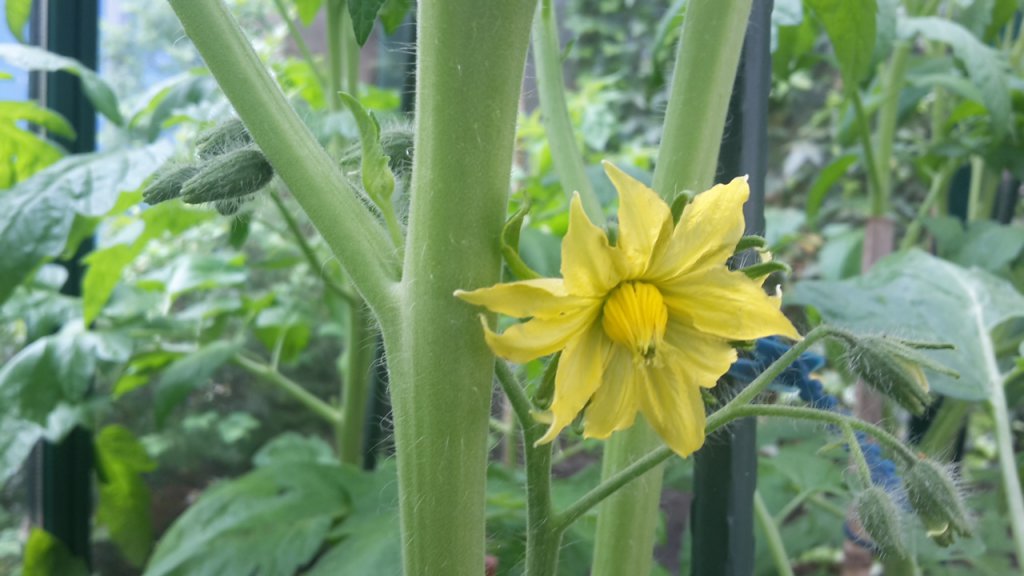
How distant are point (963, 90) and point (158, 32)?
1.46 meters

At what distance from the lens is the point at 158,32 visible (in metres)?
1.77

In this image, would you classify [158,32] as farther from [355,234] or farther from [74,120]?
[355,234]

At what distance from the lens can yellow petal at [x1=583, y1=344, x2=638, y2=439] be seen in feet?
1.11

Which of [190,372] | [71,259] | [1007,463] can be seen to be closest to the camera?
[1007,463]

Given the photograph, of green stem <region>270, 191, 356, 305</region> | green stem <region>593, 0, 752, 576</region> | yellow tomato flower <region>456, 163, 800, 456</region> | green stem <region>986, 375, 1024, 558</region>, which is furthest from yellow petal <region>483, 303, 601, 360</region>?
green stem <region>270, 191, 356, 305</region>

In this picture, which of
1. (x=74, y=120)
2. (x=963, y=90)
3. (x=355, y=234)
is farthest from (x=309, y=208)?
(x=74, y=120)

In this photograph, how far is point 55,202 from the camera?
757 mm

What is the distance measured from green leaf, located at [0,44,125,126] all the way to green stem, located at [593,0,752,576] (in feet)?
2.43

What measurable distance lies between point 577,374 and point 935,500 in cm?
21

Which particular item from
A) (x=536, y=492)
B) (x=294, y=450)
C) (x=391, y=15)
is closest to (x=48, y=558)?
(x=294, y=450)

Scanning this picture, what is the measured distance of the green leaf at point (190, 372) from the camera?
3.46ft

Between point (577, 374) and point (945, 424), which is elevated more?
point (577, 374)

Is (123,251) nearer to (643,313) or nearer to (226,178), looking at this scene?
(226,178)

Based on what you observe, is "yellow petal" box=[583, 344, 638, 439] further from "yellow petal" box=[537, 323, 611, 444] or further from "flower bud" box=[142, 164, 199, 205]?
"flower bud" box=[142, 164, 199, 205]
